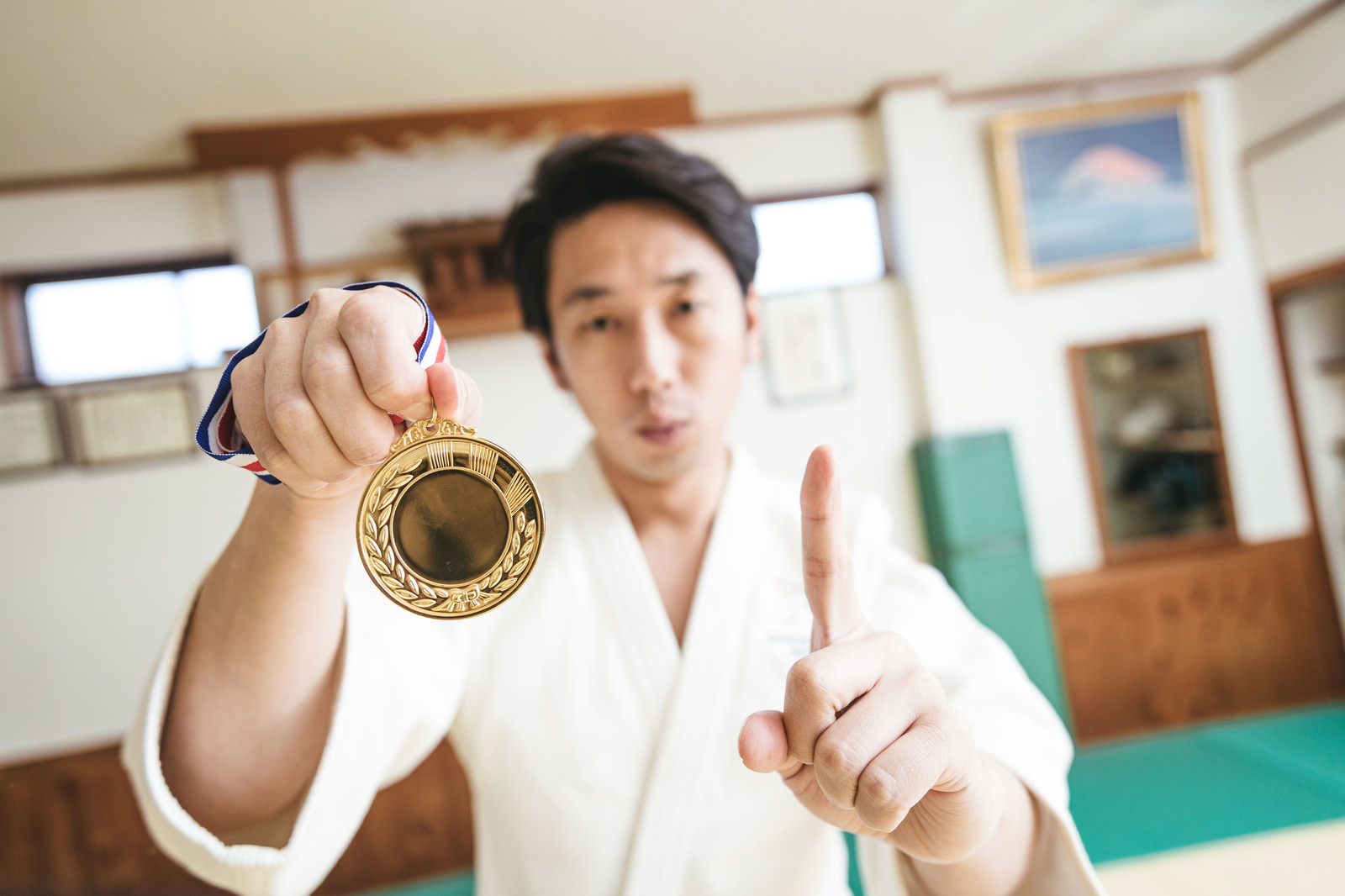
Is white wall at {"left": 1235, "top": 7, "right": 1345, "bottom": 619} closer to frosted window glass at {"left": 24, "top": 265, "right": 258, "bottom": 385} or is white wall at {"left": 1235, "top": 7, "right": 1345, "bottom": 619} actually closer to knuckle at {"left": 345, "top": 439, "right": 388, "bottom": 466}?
knuckle at {"left": 345, "top": 439, "right": 388, "bottom": 466}

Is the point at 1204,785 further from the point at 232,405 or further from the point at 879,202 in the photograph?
the point at 879,202

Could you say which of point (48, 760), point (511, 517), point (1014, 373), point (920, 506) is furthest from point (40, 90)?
point (1014, 373)

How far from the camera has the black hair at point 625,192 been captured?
0.72 meters

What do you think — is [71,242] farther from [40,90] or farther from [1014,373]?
[1014,373]

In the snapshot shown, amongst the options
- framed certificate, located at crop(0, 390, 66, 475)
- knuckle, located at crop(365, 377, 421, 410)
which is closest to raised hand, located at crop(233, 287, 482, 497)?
knuckle, located at crop(365, 377, 421, 410)

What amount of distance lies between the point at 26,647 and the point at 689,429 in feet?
8.14

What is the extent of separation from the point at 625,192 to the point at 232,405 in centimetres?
43

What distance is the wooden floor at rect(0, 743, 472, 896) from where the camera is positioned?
206cm

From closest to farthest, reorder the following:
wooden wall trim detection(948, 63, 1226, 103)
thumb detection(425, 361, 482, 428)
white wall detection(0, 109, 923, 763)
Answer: thumb detection(425, 361, 482, 428), white wall detection(0, 109, 923, 763), wooden wall trim detection(948, 63, 1226, 103)

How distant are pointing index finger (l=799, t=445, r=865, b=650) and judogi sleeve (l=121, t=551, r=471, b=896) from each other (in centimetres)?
36

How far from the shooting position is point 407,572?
433mm

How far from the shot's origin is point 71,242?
7.59 feet

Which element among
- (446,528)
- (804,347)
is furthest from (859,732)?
(804,347)

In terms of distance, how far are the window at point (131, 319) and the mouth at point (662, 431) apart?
2023 mm
